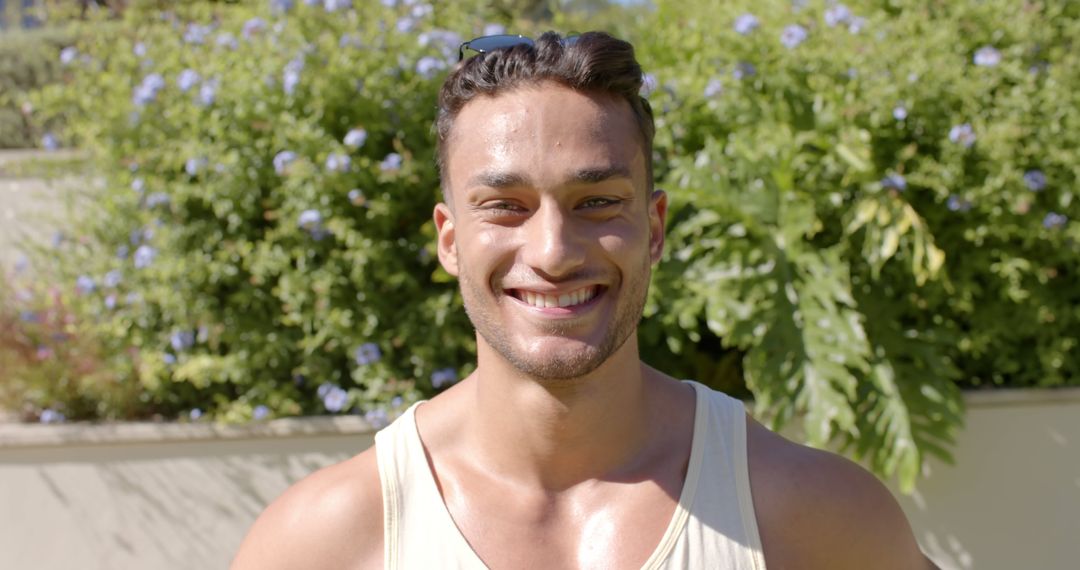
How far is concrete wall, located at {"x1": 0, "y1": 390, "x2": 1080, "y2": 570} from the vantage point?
3.90 metres

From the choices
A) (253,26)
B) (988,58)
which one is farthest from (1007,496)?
(253,26)

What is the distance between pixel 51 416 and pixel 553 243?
3.09 m

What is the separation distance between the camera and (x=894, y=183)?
379 cm

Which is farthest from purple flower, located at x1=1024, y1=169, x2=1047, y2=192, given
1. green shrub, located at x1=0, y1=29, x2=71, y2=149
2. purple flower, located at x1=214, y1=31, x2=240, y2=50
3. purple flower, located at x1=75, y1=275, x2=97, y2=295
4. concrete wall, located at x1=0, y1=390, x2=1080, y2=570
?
green shrub, located at x1=0, y1=29, x2=71, y2=149

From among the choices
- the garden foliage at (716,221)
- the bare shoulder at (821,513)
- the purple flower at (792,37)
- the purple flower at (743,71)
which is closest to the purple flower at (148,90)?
the garden foliage at (716,221)

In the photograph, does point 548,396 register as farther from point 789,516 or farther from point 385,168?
point 385,168

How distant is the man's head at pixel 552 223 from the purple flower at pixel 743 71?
7.69 feet

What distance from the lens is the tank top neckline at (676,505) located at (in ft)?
5.81

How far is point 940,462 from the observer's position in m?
3.92

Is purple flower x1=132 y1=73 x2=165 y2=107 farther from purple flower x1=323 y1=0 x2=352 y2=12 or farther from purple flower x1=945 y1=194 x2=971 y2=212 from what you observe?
purple flower x1=945 y1=194 x2=971 y2=212

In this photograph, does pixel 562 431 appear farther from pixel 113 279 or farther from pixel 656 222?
pixel 113 279

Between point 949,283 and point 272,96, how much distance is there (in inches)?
100

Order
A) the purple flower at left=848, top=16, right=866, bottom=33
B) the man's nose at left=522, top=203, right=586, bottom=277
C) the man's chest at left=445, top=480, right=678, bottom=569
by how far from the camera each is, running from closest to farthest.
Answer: the man's nose at left=522, top=203, right=586, bottom=277 → the man's chest at left=445, top=480, right=678, bottom=569 → the purple flower at left=848, top=16, right=866, bottom=33

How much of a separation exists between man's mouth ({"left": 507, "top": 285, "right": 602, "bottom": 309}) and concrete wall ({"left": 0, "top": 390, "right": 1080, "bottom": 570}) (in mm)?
2326
